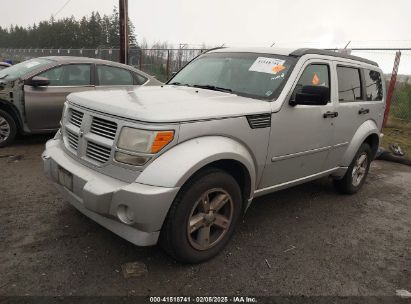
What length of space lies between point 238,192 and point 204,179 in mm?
473

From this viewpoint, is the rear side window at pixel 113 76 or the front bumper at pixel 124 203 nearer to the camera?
the front bumper at pixel 124 203

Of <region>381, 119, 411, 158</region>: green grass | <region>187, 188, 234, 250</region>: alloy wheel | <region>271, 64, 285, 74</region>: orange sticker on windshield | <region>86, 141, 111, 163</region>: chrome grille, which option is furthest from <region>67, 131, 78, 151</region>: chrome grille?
<region>381, 119, 411, 158</region>: green grass

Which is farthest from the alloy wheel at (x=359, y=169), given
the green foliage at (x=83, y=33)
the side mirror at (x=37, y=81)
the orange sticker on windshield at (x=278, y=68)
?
the green foliage at (x=83, y=33)

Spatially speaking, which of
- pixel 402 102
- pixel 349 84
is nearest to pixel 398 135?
pixel 402 102

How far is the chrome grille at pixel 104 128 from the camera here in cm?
285

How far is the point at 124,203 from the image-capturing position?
8.75ft

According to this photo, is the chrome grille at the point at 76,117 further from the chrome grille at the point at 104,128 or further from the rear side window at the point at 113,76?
the rear side window at the point at 113,76

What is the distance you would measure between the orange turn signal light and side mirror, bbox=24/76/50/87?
4200 millimetres

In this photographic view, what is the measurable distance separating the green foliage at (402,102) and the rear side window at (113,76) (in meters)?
7.74

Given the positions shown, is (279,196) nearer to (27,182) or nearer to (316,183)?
(316,183)

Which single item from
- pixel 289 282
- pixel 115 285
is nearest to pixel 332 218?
pixel 289 282

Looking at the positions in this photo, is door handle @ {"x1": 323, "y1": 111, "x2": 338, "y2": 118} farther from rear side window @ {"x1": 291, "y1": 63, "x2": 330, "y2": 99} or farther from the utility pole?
the utility pole

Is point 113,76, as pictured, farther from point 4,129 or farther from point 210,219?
point 210,219

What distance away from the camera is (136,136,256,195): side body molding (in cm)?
266
